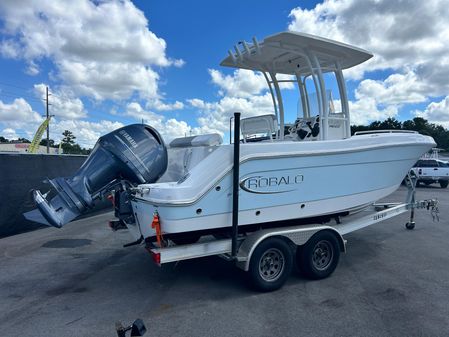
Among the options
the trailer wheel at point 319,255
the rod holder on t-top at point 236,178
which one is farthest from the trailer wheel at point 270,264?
the rod holder on t-top at point 236,178

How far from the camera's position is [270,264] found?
4676mm

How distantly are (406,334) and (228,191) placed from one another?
2.26 meters

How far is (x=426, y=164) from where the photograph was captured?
2105 cm

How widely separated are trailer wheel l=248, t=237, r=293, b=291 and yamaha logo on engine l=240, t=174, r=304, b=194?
0.62m

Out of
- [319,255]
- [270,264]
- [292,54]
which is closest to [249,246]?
[270,264]

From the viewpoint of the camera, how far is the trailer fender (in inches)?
175

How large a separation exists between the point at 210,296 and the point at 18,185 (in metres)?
5.62

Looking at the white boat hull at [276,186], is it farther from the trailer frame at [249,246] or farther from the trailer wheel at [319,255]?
the trailer wheel at [319,255]

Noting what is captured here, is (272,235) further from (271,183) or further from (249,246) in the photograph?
(271,183)

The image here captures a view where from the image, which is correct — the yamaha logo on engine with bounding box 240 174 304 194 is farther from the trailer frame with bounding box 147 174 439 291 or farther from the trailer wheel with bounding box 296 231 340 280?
the trailer wheel with bounding box 296 231 340 280

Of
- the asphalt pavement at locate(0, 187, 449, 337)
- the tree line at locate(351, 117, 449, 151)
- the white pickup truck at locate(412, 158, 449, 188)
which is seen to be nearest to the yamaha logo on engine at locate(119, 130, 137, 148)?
the asphalt pavement at locate(0, 187, 449, 337)

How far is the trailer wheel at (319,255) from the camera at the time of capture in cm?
491

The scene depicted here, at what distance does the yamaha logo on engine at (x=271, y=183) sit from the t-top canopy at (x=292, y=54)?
2.01 m

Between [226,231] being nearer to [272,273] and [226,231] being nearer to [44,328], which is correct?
[272,273]
